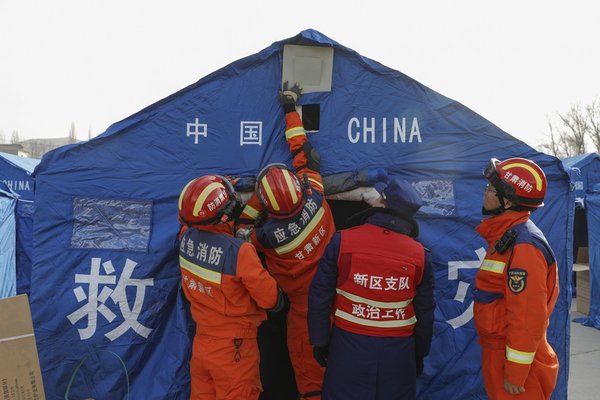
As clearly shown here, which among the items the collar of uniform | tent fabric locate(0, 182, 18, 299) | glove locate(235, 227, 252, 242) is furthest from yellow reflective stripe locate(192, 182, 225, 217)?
tent fabric locate(0, 182, 18, 299)

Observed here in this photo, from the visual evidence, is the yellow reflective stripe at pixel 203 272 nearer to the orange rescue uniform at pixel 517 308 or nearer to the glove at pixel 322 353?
the glove at pixel 322 353

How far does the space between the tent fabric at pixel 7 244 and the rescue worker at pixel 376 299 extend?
5600 millimetres

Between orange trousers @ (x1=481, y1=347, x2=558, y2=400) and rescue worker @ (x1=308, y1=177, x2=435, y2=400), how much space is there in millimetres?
473

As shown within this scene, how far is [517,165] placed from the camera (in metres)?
2.52

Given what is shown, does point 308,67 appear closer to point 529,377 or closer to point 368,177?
point 368,177

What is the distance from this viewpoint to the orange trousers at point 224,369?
258cm

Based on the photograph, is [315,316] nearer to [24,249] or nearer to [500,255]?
[500,255]

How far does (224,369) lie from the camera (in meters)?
2.57

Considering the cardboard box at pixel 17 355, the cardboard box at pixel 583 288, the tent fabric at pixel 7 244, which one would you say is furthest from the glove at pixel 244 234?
the cardboard box at pixel 583 288

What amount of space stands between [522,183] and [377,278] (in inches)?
40.1


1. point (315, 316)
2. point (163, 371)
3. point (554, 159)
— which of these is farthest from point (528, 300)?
point (163, 371)

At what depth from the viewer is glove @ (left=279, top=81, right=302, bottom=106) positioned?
329 centimetres

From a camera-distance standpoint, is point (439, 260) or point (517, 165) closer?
point (517, 165)

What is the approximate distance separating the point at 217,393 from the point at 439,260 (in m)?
1.90
